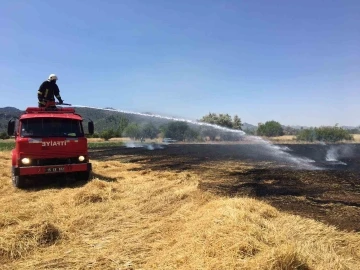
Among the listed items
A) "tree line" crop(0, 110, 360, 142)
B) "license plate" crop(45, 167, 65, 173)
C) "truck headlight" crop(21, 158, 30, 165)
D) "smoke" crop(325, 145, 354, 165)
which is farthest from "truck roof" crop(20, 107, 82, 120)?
"tree line" crop(0, 110, 360, 142)

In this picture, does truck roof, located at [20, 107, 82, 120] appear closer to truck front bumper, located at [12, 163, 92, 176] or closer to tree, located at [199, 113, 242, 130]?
truck front bumper, located at [12, 163, 92, 176]

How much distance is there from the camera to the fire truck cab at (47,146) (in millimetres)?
10453

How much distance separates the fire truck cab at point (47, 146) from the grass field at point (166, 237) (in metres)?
2.31

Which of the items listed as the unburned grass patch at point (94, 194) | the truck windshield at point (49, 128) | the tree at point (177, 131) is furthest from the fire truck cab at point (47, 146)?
the tree at point (177, 131)

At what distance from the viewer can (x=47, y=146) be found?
10.7 meters

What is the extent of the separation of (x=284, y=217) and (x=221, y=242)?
2.98 m

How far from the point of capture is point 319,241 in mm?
5578

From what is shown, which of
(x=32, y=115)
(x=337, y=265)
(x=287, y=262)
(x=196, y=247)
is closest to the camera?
(x=287, y=262)

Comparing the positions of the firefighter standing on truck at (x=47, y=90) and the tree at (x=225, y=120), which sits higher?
the tree at (x=225, y=120)

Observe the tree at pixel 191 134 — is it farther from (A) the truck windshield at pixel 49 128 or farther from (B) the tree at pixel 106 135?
(A) the truck windshield at pixel 49 128

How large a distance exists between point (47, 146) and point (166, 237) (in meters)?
6.93

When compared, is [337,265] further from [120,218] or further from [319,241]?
[120,218]

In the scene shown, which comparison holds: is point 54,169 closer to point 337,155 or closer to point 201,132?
point 337,155

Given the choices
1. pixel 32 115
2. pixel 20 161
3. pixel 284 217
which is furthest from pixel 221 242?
pixel 32 115
